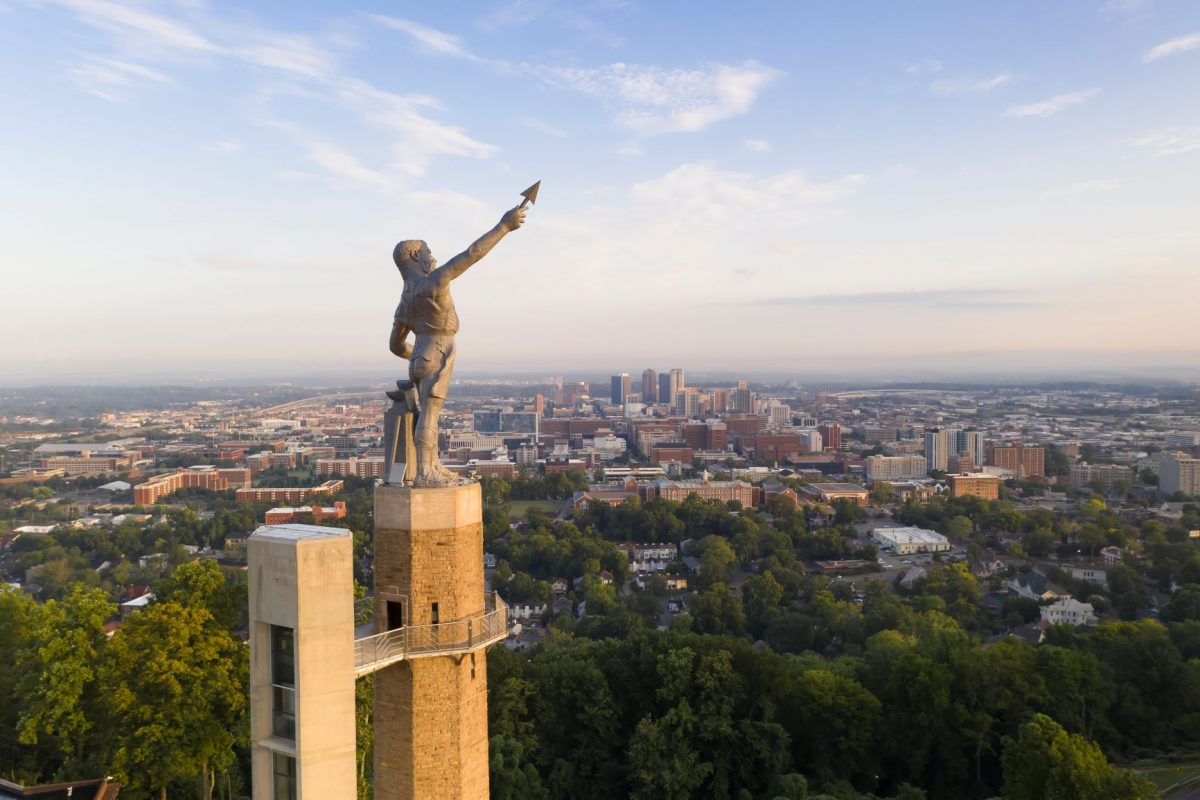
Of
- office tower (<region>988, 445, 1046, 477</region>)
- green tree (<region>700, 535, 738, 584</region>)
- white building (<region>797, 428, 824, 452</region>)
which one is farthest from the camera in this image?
white building (<region>797, 428, 824, 452</region>)

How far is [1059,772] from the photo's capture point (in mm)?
16797

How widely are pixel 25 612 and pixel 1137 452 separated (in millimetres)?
136542

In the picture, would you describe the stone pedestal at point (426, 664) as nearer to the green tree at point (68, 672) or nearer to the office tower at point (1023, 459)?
the green tree at point (68, 672)

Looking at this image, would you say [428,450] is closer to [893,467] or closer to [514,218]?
[514,218]

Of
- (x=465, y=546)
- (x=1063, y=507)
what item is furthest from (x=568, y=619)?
(x=1063, y=507)

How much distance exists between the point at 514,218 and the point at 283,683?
639cm

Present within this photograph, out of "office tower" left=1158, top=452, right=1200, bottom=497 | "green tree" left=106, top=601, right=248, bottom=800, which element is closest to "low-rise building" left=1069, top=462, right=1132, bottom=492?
"office tower" left=1158, top=452, right=1200, bottom=497

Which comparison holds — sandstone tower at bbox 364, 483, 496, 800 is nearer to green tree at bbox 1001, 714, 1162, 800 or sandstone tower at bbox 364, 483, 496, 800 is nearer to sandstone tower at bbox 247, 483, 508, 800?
sandstone tower at bbox 247, 483, 508, 800

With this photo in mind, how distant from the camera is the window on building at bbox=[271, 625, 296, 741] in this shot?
8891 mm

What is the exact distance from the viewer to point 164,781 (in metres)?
15.2

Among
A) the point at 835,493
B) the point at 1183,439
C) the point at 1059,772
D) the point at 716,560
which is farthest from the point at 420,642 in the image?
the point at 1183,439

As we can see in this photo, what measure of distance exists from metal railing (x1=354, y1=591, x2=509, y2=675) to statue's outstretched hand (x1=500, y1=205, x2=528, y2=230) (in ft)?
17.0

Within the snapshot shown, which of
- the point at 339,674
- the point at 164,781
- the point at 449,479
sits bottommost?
the point at 164,781

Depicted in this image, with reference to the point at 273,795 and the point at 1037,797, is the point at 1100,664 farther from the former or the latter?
the point at 273,795
